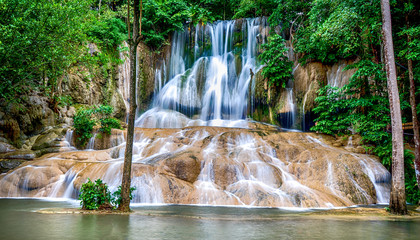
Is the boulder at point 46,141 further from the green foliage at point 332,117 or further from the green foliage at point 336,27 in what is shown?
the green foliage at point 332,117

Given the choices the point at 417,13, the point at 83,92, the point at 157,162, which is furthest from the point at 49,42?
the point at 417,13

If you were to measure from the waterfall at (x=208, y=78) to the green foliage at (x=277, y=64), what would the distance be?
191 centimetres

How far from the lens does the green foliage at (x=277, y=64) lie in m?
18.7

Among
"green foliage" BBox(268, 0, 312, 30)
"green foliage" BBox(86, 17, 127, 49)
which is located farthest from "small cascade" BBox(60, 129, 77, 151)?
"green foliage" BBox(268, 0, 312, 30)

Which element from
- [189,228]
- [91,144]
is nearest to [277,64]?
[91,144]

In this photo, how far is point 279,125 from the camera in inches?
739

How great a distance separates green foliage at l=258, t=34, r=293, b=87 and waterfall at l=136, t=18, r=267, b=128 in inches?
75.0

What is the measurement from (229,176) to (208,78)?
1346 cm

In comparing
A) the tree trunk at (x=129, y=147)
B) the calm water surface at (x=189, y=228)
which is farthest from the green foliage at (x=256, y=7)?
the calm water surface at (x=189, y=228)

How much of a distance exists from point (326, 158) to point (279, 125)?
26.7 ft

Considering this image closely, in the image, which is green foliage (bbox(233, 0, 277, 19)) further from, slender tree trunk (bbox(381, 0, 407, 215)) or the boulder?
the boulder

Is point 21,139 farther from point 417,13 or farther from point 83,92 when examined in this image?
point 417,13

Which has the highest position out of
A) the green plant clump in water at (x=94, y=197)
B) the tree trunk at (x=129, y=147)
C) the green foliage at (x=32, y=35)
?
the green foliage at (x=32, y=35)

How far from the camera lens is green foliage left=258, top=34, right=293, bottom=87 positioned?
61.4ft
